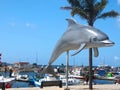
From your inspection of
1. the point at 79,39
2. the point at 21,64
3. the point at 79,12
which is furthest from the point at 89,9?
the point at 21,64

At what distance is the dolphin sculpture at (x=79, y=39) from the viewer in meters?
18.4

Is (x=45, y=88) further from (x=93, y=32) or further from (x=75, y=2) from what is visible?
(x=93, y=32)

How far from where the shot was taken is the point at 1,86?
2642 cm

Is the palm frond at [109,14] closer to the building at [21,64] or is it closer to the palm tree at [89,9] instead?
the palm tree at [89,9]

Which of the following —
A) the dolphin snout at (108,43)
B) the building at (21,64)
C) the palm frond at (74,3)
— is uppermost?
the palm frond at (74,3)

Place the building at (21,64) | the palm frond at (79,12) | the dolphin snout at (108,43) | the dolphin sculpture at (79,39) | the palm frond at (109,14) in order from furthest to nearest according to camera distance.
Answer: the building at (21,64), the palm frond at (109,14), the palm frond at (79,12), the dolphin sculpture at (79,39), the dolphin snout at (108,43)

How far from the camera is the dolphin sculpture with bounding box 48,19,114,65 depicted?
18.4 m

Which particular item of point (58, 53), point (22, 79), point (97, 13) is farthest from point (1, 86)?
point (22, 79)

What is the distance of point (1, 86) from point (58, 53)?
731 cm

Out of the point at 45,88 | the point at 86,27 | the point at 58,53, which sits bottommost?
the point at 45,88

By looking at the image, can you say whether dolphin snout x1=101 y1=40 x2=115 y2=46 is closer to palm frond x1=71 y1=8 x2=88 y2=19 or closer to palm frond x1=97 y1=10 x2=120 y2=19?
palm frond x1=71 y1=8 x2=88 y2=19

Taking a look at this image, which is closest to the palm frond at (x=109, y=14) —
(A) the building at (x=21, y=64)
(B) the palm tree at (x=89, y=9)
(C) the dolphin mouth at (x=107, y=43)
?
(B) the palm tree at (x=89, y=9)

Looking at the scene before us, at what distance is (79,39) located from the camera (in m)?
19.3

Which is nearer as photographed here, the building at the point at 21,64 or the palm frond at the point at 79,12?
the palm frond at the point at 79,12
